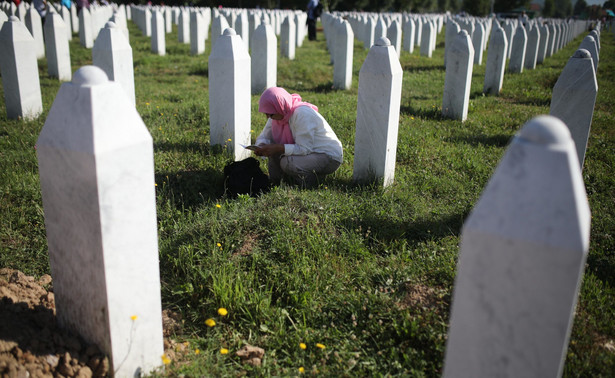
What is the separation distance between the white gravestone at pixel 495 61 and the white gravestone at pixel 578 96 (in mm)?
5391

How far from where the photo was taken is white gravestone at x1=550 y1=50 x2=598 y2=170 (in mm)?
4109

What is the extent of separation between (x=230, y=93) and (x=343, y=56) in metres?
4.70

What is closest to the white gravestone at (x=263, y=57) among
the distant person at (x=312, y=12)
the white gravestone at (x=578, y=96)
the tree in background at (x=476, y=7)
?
the white gravestone at (x=578, y=96)

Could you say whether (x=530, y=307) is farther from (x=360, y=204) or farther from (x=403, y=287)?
(x=360, y=204)

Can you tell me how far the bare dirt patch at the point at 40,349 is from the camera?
2097 millimetres

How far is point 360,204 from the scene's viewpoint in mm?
4203

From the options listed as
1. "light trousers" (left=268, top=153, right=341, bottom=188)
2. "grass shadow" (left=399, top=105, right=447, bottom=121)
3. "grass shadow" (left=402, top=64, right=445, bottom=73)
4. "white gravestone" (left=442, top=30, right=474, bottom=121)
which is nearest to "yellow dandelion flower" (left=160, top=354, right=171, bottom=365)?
"light trousers" (left=268, top=153, right=341, bottom=188)

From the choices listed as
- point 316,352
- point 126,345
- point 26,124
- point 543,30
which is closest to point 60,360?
point 126,345

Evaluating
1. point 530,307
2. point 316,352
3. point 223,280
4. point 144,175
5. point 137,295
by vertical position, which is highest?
point 144,175

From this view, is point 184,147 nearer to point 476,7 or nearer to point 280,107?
point 280,107

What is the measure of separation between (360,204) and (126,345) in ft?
8.00

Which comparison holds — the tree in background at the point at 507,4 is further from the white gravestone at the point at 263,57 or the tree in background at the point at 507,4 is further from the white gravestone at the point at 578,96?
the white gravestone at the point at 578,96

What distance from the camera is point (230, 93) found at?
17.4ft

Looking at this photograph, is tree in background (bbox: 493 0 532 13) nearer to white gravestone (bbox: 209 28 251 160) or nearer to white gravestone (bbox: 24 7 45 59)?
white gravestone (bbox: 24 7 45 59)
